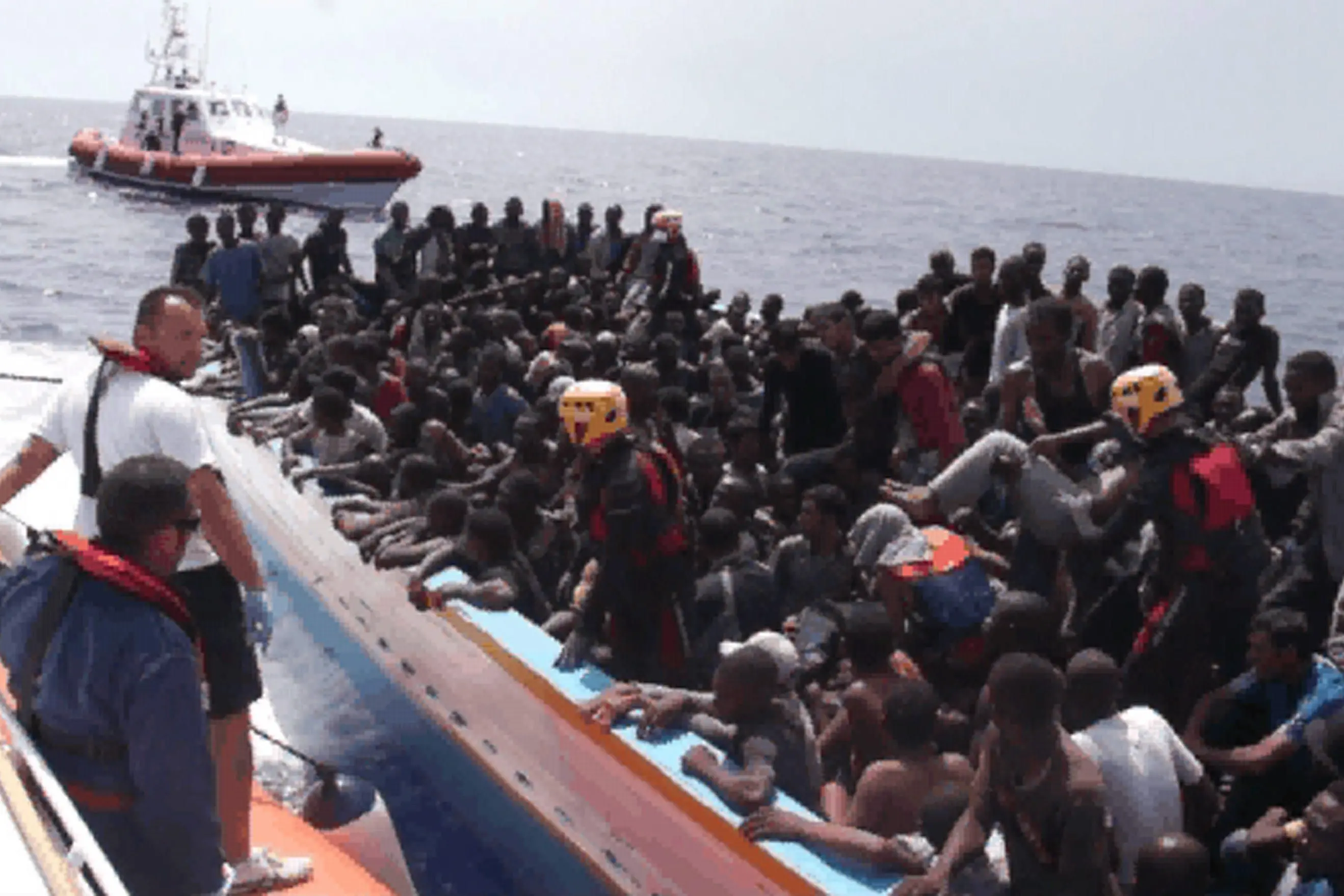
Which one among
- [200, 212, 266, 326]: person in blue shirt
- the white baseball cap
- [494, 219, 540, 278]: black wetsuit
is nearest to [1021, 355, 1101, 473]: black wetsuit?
the white baseball cap

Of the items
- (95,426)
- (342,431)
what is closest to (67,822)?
(95,426)

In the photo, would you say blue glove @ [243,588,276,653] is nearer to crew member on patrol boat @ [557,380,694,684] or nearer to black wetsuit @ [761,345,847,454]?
crew member on patrol boat @ [557,380,694,684]

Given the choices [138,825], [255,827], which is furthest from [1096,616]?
[138,825]

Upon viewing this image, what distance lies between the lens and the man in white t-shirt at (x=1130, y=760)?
2977mm

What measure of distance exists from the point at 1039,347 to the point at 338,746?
10.3ft

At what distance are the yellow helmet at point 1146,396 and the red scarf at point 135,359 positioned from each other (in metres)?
2.49

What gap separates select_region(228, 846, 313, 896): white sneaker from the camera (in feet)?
11.6

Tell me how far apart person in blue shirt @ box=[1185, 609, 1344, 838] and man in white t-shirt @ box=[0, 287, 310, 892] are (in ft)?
7.49

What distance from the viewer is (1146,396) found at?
388cm

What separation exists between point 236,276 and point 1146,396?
8.11 m

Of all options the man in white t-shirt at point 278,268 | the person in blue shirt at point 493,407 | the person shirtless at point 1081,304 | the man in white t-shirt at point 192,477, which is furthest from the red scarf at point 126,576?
the man in white t-shirt at point 278,268

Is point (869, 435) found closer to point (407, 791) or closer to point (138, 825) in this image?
point (407, 791)

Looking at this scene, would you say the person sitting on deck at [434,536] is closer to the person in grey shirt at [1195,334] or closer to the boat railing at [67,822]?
the boat railing at [67,822]

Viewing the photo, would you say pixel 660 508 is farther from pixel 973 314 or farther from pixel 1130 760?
pixel 973 314
